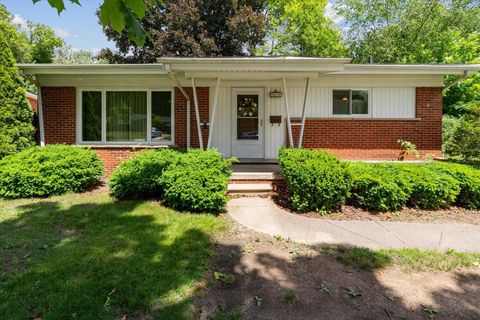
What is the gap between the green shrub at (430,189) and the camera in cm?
591

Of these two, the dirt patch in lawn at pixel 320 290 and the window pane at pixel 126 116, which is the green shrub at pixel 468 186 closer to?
the dirt patch in lawn at pixel 320 290

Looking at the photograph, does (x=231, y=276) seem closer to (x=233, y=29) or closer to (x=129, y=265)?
(x=129, y=265)

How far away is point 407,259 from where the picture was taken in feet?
12.7

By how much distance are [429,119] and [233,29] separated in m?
13.0

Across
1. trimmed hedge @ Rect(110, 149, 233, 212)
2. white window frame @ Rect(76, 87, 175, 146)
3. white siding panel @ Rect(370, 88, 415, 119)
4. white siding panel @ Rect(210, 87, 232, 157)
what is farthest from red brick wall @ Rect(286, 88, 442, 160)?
trimmed hedge @ Rect(110, 149, 233, 212)

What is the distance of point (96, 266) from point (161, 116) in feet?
20.5

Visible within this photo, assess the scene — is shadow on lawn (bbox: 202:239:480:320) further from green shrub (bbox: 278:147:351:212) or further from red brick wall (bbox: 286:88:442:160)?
red brick wall (bbox: 286:88:442:160)

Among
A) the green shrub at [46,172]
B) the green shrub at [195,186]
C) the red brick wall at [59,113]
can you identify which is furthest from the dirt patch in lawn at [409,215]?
the red brick wall at [59,113]

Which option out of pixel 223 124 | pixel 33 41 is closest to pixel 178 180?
pixel 223 124

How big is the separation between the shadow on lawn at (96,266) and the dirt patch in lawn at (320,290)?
39 cm

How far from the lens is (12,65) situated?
7707 millimetres

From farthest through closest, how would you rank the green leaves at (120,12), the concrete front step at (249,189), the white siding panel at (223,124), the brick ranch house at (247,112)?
the white siding panel at (223,124) → the brick ranch house at (247,112) → the concrete front step at (249,189) → the green leaves at (120,12)

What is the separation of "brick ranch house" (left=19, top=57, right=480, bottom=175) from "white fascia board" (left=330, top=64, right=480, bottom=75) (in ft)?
0.97

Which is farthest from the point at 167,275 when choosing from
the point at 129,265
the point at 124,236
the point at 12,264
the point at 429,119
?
the point at 429,119
